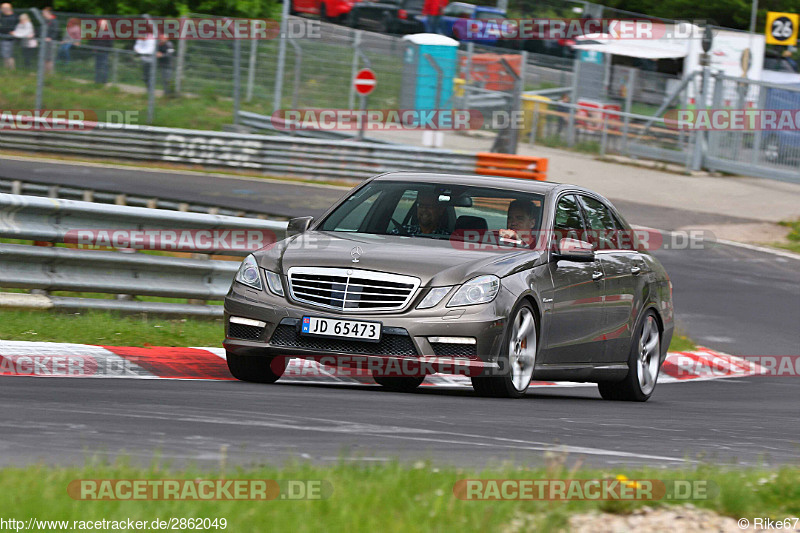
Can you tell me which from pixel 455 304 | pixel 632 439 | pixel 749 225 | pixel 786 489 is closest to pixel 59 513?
pixel 786 489

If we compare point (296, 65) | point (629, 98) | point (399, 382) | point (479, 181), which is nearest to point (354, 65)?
point (296, 65)

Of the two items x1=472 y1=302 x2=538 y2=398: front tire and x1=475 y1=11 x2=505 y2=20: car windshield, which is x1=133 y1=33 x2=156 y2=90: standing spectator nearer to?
x1=475 y1=11 x2=505 y2=20: car windshield

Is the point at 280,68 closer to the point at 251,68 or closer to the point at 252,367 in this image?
the point at 251,68

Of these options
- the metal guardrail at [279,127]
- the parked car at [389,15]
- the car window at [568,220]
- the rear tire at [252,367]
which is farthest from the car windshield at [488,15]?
the rear tire at [252,367]

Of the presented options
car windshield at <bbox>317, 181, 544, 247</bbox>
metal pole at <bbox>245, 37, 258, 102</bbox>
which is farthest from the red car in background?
car windshield at <bbox>317, 181, 544, 247</bbox>

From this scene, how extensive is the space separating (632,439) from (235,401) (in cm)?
212

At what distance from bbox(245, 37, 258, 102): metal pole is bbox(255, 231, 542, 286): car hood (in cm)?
1864

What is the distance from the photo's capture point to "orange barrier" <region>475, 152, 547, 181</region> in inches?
982

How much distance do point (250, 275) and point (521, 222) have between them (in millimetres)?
1948

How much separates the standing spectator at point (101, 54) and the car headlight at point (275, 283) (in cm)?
1893

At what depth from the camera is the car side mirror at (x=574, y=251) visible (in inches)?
358

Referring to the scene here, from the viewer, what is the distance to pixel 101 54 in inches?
1038

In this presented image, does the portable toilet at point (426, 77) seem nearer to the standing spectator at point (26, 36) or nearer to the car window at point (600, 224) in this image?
the standing spectator at point (26, 36)

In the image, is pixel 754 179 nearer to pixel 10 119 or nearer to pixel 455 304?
pixel 10 119
